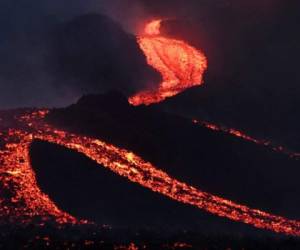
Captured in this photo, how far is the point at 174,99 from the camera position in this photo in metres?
39.9

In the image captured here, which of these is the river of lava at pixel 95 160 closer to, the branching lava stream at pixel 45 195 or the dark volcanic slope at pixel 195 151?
the branching lava stream at pixel 45 195

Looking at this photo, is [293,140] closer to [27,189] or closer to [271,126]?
[271,126]

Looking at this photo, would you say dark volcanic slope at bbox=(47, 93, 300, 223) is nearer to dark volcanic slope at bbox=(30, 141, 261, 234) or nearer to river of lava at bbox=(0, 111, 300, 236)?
river of lava at bbox=(0, 111, 300, 236)

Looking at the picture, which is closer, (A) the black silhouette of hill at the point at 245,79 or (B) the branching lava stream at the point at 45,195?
(B) the branching lava stream at the point at 45,195

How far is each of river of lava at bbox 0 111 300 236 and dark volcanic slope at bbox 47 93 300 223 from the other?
0.57 meters

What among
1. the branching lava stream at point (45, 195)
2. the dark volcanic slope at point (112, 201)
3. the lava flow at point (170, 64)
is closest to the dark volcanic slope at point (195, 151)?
the branching lava stream at point (45, 195)

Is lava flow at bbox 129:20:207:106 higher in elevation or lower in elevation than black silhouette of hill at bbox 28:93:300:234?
higher

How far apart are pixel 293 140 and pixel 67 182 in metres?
10.9

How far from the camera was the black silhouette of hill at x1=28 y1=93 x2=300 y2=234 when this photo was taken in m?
27.5

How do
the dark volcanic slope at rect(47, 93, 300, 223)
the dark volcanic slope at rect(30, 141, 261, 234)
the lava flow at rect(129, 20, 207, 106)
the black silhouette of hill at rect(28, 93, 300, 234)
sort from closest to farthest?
1. the dark volcanic slope at rect(30, 141, 261, 234)
2. the black silhouette of hill at rect(28, 93, 300, 234)
3. the dark volcanic slope at rect(47, 93, 300, 223)
4. the lava flow at rect(129, 20, 207, 106)

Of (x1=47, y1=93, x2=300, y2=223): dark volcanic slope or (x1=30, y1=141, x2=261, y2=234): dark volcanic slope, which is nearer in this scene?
(x1=30, y1=141, x2=261, y2=234): dark volcanic slope

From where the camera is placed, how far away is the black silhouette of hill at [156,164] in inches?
1083

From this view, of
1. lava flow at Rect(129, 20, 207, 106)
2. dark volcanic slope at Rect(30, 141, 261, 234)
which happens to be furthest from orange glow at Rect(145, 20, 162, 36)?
dark volcanic slope at Rect(30, 141, 261, 234)

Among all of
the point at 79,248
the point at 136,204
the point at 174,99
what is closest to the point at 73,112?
the point at 174,99
